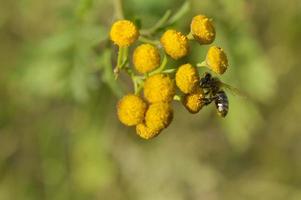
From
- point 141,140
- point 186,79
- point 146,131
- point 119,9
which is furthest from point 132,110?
point 141,140

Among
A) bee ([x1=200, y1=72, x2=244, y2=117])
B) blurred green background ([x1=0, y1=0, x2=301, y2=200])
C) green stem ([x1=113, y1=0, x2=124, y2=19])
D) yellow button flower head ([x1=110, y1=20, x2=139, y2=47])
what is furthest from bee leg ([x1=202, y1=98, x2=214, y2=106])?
blurred green background ([x1=0, y1=0, x2=301, y2=200])

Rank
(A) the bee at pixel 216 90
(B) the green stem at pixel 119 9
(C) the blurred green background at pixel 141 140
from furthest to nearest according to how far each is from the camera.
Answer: (C) the blurred green background at pixel 141 140 → (B) the green stem at pixel 119 9 → (A) the bee at pixel 216 90

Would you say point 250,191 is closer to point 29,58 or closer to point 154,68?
point 29,58

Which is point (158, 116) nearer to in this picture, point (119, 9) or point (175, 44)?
point (175, 44)

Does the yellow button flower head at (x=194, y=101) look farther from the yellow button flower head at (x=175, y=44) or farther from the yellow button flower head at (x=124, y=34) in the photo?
the yellow button flower head at (x=124, y=34)

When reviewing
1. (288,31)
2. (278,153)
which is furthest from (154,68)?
(278,153)

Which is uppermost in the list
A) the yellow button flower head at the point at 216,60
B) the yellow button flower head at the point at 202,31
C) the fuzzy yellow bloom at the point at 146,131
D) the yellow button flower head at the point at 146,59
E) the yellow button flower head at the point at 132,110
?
the yellow button flower head at the point at 202,31

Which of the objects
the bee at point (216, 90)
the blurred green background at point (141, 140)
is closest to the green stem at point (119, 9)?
the bee at point (216, 90)
